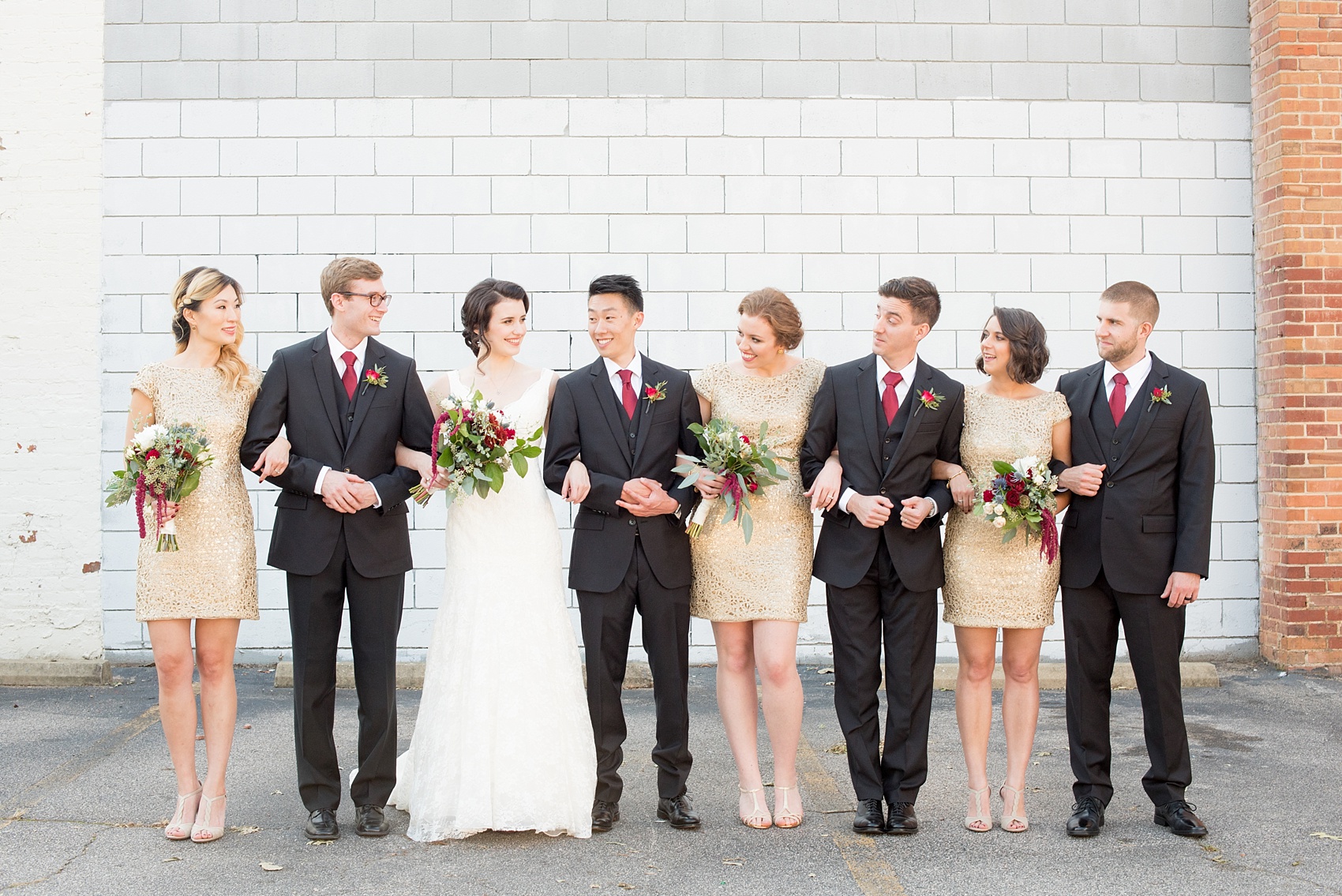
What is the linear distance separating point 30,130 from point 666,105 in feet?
14.4

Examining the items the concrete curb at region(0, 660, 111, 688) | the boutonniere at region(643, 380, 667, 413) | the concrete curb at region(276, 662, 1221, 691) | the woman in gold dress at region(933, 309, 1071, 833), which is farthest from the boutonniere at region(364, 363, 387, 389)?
the concrete curb at region(0, 660, 111, 688)

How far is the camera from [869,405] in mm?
4613

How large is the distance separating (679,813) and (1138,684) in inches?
78.2

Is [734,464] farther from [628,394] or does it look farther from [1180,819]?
[1180,819]

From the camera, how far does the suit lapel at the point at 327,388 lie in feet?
Result: 15.1

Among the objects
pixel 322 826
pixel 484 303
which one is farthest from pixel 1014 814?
pixel 484 303

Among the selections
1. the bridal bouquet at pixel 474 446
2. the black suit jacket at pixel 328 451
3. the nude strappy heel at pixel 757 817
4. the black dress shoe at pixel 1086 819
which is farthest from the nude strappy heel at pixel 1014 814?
the black suit jacket at pixel 328 451

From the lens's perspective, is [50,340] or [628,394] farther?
[50,340]

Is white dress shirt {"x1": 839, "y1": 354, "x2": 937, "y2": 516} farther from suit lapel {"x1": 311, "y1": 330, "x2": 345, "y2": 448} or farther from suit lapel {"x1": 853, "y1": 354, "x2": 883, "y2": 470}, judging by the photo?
suit lapel {"x1": 311, "y1": 330, "x2": 345, "y2": 448}

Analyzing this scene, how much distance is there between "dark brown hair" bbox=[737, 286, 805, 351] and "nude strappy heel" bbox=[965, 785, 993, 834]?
1994 mm

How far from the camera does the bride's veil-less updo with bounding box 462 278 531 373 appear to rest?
15.4ft

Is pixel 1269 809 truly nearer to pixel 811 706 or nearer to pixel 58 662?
pixel 811 706

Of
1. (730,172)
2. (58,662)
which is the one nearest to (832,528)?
(730,172)

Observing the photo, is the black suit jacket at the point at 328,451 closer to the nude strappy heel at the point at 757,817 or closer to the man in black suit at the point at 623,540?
the man in black suit at the point at 623,540
